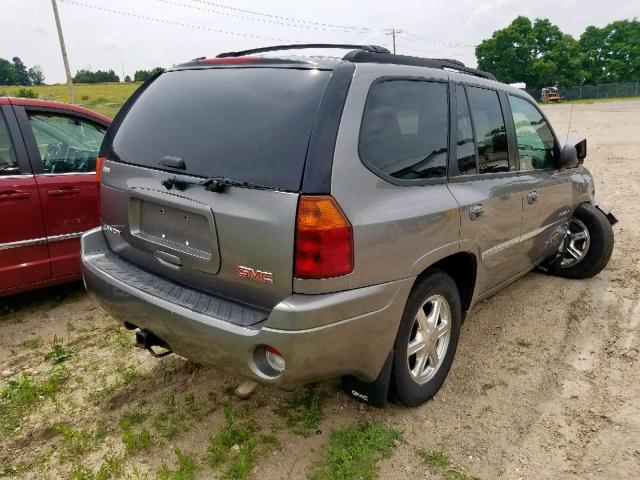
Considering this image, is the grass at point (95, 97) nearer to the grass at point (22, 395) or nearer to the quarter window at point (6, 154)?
the quarter window at point (6, 154)

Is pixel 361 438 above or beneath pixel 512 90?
beneath

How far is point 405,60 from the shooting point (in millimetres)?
2707

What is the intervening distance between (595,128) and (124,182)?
73.2ft

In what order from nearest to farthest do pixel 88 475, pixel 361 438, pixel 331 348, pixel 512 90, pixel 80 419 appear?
pixel 331 348 < pixel 88 475 < pixel 361 438 < pixel 80 419 < pixel 512 90

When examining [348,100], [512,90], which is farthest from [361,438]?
[512,90]

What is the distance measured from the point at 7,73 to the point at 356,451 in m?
94.4

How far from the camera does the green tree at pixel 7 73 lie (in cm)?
7550

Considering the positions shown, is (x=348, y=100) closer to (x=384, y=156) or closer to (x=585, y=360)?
(x=384, y=156)

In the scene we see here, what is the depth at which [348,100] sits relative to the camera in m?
2.21

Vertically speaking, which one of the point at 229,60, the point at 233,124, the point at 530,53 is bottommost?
the point at 233,124

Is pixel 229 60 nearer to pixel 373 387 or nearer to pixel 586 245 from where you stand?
pixel 373 387

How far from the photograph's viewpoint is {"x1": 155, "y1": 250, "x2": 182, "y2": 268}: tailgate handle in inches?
97.1

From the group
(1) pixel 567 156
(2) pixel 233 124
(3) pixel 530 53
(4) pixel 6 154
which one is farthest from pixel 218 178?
(3) pixel 530 53

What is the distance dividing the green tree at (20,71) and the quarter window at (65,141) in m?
93.8
